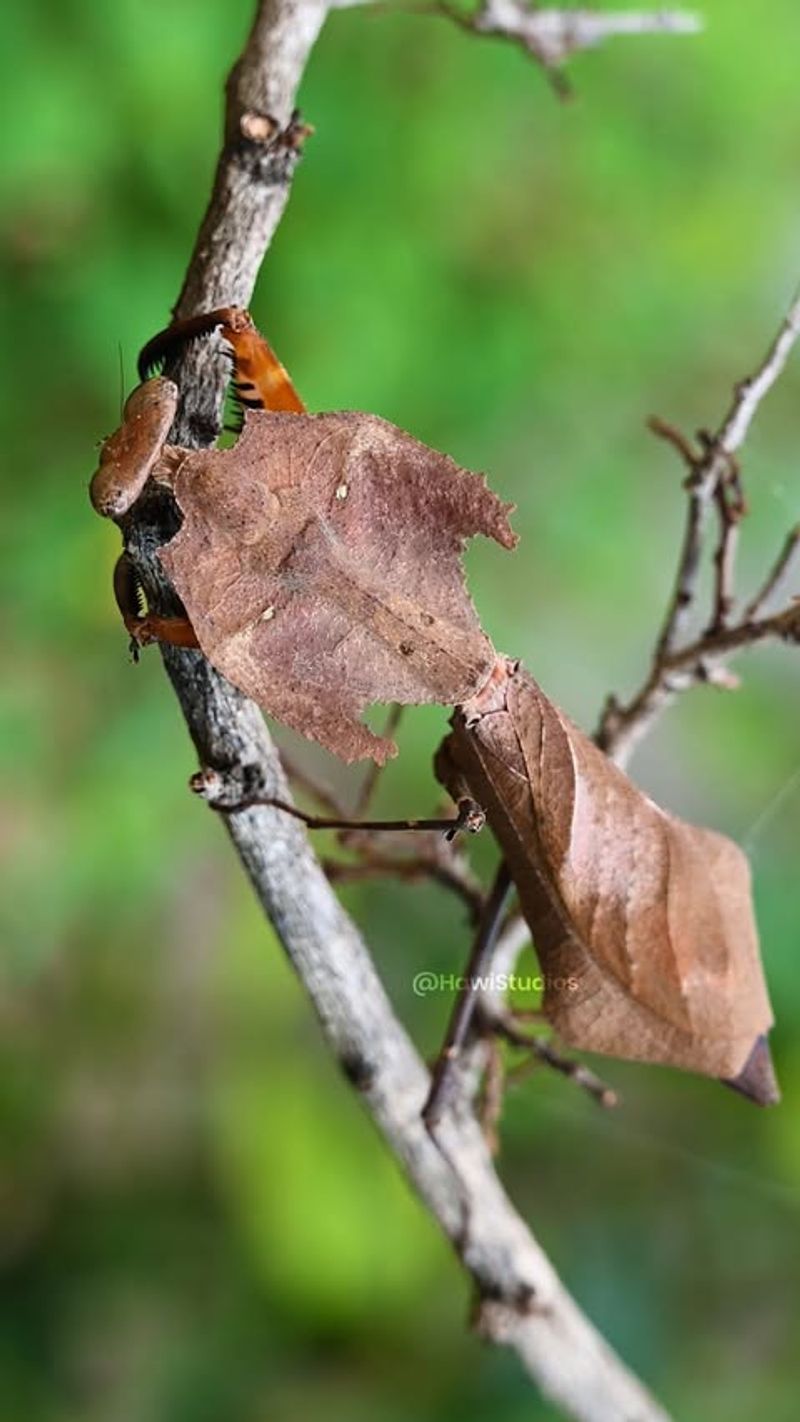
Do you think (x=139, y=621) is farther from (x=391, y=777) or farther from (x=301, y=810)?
(x=391, y=777)

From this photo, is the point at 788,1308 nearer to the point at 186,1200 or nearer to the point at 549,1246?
the point at 549,1246

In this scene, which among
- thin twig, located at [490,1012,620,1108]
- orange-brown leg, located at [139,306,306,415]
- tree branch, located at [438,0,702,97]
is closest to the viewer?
orange-brown leg, located at [139,306,306,415]

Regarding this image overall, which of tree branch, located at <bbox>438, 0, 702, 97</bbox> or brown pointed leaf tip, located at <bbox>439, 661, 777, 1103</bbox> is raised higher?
tree branch, located at <bbox>438, 0, 702, 97</bbox>

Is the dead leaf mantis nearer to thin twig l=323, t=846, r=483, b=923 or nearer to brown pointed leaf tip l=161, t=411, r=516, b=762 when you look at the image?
brown pointed leaf tip l=161, t=411, r=516, b=762

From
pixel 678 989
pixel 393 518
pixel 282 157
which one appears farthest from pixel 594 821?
pixel 282 157

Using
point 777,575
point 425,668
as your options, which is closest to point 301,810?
point 425,668

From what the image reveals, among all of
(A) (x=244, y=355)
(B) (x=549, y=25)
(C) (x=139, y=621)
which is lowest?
(C) (x=139, y=621)

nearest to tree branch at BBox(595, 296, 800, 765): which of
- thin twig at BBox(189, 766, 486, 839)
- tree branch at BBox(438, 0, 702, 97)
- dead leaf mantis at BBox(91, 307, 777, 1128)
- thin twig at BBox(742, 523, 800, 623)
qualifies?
thin twig at BBox(742, 523, 800, 623)
